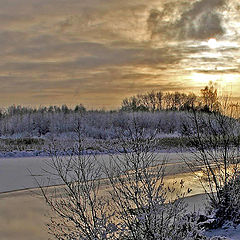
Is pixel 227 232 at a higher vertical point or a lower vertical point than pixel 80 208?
lower

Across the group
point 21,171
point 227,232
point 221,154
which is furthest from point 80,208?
Result: point 21,171

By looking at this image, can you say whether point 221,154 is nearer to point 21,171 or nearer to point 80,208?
point 80,208

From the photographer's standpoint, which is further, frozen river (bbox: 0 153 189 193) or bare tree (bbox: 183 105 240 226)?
frozen river (bbox: 0 153 189 193)

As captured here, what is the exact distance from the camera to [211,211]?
28.6 feet

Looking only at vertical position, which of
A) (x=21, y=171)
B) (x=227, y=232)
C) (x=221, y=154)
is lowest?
(x=21, y=171)

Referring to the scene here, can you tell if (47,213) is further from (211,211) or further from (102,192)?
(211,211)

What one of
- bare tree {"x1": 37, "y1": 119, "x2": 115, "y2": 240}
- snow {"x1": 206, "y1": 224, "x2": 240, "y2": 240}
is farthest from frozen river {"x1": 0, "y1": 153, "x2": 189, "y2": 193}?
bare tree {"x1": 37, "y1": 119, "x2": 115, "y2": 240}

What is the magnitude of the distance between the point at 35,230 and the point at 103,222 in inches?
152

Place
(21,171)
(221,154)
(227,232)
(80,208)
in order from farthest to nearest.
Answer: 1. (21,171)
2. (221,154)
3. (227,232)
4. (80,208)

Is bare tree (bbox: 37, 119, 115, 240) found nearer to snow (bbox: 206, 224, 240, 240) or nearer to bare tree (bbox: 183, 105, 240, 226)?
snow (bbox: 206, 224, 240, 240)

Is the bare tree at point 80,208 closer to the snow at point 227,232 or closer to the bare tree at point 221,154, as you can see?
the snow at point 227,232

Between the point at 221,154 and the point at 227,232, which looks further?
the point at 221,154

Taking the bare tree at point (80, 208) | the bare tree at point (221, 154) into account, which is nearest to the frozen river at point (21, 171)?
the bare tree at point (221, 154)

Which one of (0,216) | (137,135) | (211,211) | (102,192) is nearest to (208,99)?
(211,211)
